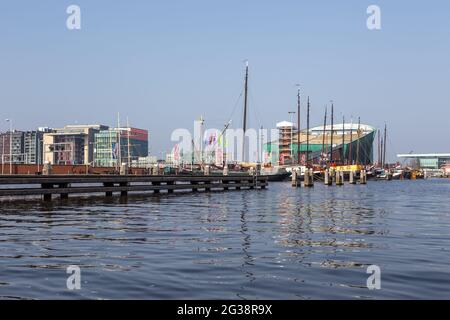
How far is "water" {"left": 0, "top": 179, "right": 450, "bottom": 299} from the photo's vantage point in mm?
9492

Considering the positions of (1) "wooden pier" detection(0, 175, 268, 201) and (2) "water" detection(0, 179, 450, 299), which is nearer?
(2) "water" detection(0, 179, 450, 299)

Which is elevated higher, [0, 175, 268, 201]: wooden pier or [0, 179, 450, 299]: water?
[0, 175, 268, 201]: wooden pier

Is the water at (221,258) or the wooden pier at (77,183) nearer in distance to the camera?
the water at (221,258)

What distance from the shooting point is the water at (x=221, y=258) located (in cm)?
949

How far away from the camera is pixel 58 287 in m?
9.55

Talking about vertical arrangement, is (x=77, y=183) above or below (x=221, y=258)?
above

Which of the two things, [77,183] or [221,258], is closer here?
[221,258]

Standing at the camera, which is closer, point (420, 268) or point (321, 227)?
point (420, 268)

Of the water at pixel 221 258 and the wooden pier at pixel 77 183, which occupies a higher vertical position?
the wooden pier at pixel 77 183

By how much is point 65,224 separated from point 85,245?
659 centimetres

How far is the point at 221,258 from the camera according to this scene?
13156 mm
